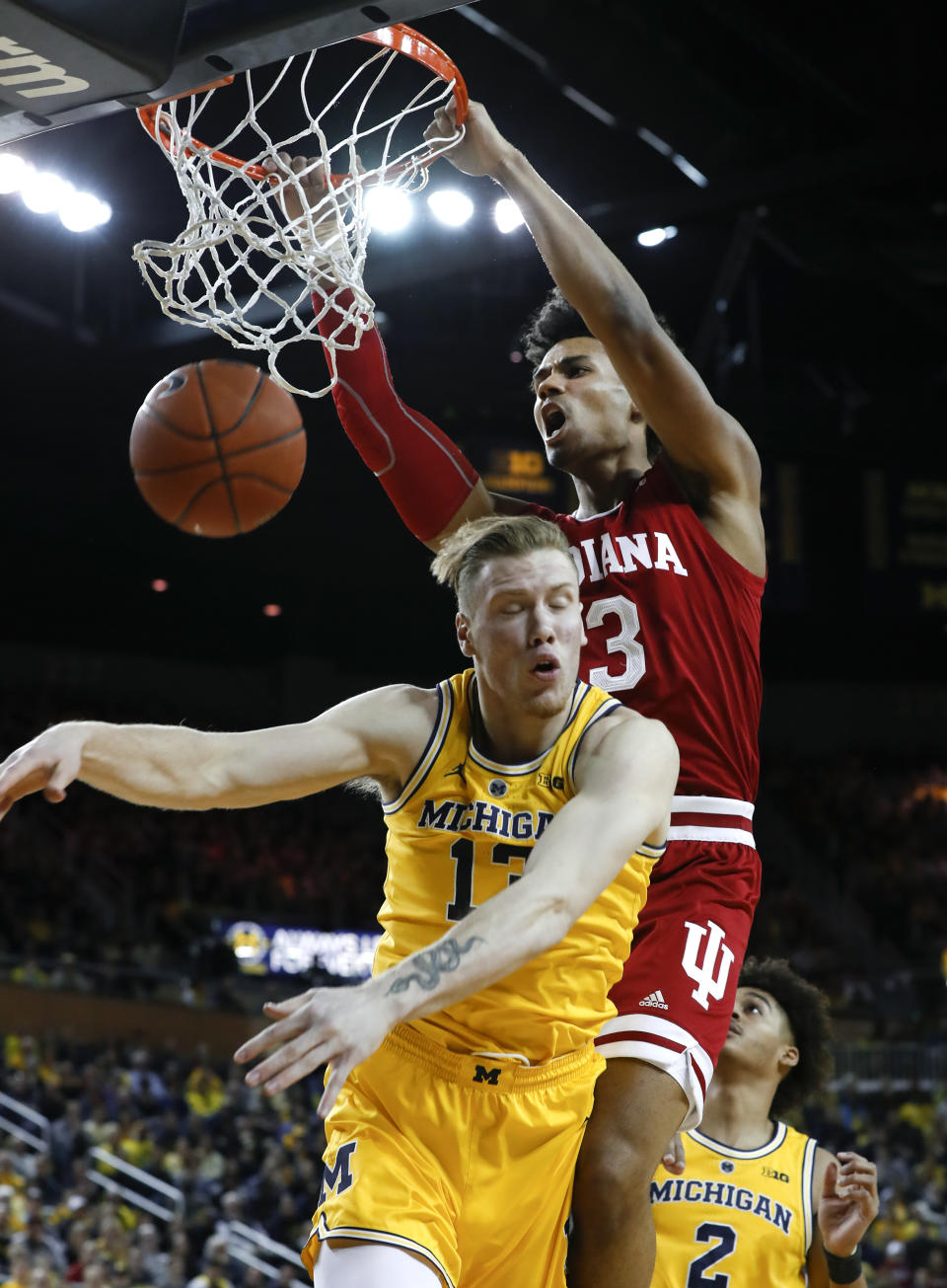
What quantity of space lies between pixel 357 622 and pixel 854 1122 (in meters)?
9.75

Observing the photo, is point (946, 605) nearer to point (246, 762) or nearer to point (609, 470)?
point (609, 470)

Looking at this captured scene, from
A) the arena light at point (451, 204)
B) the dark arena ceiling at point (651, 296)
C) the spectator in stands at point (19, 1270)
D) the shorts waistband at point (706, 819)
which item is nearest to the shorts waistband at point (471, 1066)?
the shorts waistband at point (706, 819)

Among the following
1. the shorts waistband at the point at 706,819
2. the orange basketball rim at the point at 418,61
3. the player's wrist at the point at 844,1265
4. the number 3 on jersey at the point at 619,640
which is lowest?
the player's wrist at the point at 844,1265

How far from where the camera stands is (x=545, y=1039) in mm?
2861

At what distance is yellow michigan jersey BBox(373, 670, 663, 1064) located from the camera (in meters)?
2.85

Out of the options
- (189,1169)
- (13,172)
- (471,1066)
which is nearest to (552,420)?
(471,1066)

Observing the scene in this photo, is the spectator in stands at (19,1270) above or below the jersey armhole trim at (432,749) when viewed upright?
below

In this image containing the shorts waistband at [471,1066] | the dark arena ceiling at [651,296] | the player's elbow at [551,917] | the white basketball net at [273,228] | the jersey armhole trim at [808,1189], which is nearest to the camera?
the player's elbow at [551,917]

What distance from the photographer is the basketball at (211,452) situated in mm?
4199

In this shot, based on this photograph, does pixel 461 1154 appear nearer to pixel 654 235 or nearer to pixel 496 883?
pixel 496 883

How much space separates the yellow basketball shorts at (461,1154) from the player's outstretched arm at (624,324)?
1538 mm

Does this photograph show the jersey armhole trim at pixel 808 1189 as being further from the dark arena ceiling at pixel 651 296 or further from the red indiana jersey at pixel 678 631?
the dark arena ceiling at pixel 651 296

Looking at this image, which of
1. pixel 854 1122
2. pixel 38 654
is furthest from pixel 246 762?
pixel 38 654

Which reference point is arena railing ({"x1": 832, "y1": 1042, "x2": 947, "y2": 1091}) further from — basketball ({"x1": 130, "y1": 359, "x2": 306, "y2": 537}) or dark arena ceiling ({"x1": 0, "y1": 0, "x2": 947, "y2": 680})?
basketball ({"x1": 130, "y1": 359, "x2": 306, "y2": 537})
